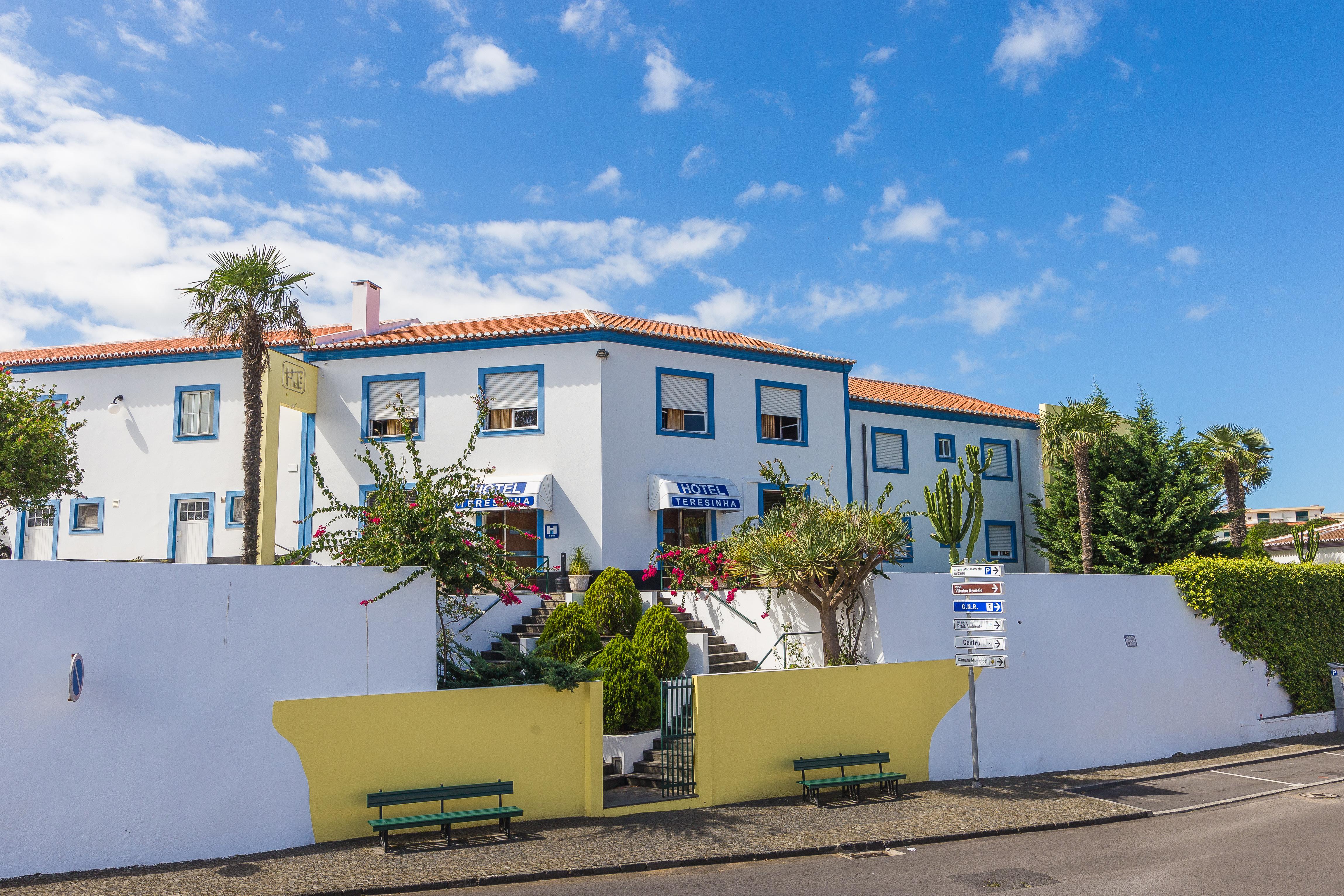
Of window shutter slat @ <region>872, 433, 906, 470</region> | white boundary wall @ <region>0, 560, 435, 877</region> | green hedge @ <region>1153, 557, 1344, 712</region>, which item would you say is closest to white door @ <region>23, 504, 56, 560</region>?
white boundary wall @ <region>0, 560, 435, 877</region>

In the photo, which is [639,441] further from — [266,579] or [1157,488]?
[1157,488]

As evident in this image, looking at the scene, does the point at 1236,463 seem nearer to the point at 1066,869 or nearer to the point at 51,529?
the point at 1066,869

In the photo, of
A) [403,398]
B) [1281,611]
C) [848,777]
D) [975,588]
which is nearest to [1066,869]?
[848,777]

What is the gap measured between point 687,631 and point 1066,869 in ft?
26.7

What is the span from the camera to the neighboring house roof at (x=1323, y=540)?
123 feet

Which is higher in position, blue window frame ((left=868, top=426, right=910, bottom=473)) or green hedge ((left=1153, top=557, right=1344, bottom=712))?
blue window frame ((left=868, top=426, right=910, bottom=473))

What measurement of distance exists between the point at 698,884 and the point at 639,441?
539 inches

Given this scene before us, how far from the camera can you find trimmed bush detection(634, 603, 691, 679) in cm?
1412

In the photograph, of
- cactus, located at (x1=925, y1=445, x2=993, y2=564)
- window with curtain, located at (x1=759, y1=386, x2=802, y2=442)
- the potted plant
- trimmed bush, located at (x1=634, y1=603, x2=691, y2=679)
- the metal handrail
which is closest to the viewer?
trimmed bush, located at (x1=634, y1=603, x2=691, y2=679)

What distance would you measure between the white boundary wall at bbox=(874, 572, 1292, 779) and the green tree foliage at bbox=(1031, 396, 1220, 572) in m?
9.83

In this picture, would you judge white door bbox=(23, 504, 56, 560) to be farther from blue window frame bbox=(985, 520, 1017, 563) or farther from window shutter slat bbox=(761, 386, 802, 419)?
blue window frame bbox=(985, 520, 1017, 563)

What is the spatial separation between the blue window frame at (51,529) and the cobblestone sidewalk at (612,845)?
17672 mm

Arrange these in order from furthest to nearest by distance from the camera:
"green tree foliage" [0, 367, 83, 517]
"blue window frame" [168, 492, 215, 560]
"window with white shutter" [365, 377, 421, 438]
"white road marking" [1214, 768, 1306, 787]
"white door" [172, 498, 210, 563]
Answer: "white door" [172, 498, 210, 563] < "blue window frame" [168, 492, 215, 560] < "window with white shutter" [365, 377, 421, 438] < "green tree foliage" [0, 367, 83, 517] < "white road marking" [1214, 768, 1306, 787]

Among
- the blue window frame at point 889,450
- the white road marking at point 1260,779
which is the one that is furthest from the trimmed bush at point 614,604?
the blue window frame at point 889,450
